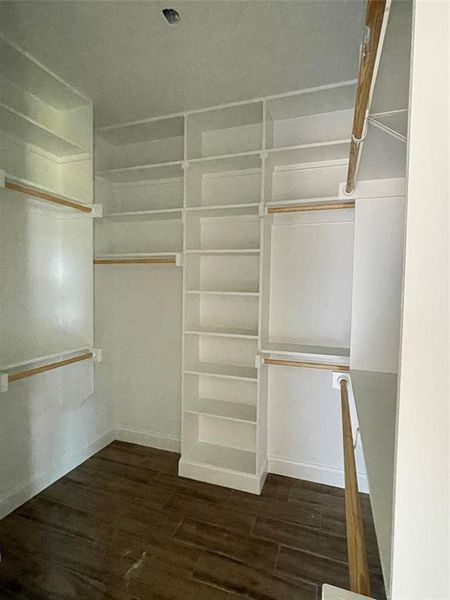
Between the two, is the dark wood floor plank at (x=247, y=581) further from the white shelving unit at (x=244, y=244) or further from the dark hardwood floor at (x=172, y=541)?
the white shelving unit at (x=244, y=244)

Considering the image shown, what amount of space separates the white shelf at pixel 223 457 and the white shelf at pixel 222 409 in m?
0.33

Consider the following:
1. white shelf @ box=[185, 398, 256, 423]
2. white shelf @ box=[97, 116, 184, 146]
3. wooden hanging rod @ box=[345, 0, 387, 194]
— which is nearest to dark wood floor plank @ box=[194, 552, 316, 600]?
white shelf @ box=[185, 398, 256, 423]

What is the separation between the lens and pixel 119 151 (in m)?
2.77

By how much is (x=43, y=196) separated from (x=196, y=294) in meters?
1.20

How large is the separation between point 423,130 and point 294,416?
2.30 metres

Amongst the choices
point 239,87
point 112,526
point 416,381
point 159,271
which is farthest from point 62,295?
point 416,381

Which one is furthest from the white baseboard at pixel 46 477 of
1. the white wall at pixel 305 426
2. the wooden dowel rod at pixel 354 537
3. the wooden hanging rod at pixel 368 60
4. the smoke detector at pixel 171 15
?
the smoke detector at pixel 171 15

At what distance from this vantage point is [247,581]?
1529 millimetres

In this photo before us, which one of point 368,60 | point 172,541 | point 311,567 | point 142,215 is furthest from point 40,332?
point 368,60

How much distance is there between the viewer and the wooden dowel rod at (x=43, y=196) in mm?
1629

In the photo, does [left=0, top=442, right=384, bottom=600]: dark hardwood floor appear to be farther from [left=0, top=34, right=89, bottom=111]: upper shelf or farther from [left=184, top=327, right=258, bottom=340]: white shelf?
[left=0, top=34, right=89, bottom=111]: upper shelf

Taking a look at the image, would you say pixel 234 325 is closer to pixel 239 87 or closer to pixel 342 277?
pixel 342 277

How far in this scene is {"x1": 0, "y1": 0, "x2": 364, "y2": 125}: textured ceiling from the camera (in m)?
1.41

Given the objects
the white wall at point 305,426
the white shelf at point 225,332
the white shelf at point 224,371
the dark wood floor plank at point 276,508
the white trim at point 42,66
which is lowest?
the dark wood floor plank at point 276,508
